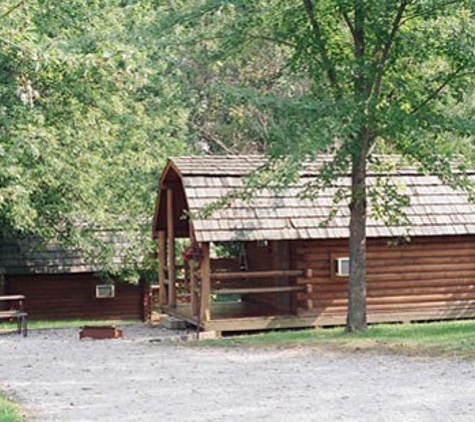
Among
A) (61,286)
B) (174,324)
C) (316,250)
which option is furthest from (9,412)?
(61,286)

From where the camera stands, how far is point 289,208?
22812mm

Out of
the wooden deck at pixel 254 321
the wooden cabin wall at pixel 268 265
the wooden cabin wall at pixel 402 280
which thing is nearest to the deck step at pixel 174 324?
the wooden deck at pixel 254 321

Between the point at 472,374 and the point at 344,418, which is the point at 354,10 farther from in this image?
the point at 344,418

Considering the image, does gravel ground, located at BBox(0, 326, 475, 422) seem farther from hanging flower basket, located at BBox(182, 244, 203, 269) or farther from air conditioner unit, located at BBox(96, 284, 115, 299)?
air conditioner unit, located at BBox(96, 284, 115, 299)

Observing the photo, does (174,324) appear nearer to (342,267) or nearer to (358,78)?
(342,267)

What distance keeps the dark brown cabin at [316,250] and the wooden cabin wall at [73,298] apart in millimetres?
8096

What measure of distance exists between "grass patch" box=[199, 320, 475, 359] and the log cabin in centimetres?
1087

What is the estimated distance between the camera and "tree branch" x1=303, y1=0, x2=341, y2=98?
1977cm

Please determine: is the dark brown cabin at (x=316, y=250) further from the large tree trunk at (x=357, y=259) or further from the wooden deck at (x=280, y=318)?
the large tree trunk at (x=357, y=259)

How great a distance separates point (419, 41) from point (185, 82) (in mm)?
19660

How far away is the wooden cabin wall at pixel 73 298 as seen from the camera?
105 ft

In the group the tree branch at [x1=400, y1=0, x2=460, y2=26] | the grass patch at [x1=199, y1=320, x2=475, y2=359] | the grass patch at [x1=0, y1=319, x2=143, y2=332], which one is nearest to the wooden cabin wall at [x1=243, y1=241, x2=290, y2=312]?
the grass patch at [x1=199, y1=320, x2=475, y2=359]

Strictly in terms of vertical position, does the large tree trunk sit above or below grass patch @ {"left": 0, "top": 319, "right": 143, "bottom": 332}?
above

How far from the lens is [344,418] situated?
1110 centimetres
